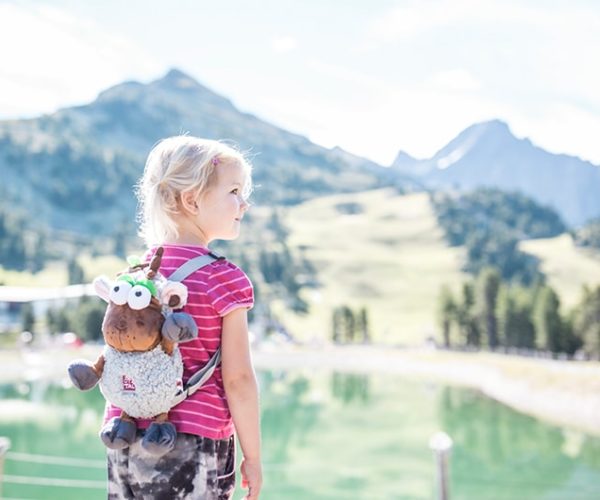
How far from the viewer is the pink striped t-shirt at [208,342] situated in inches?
95.0

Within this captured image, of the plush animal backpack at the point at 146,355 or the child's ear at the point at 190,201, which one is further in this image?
the child's ear at the point at 190,201

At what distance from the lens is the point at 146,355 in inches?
93.5

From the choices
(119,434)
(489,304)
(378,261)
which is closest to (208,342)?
(119,434)

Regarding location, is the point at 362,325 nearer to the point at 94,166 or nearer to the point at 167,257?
the point at 167,257

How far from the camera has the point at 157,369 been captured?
2359 millimetres

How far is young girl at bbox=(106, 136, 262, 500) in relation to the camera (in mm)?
2371

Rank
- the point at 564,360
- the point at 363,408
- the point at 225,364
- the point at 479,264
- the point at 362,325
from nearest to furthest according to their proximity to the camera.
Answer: the point at 225,364, the point at 363,408, the point at 564,360, the point at 362,325, the point at 479,264

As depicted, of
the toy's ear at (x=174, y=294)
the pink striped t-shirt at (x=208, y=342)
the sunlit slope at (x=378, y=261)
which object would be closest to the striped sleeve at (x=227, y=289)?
the pink striped t-shirt at (x=208, y=342)

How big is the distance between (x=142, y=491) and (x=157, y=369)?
15.7 inches

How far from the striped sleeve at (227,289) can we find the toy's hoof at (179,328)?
151mm

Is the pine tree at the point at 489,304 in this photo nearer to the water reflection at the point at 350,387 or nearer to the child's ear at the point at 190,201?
the water reflection at the point at 350,387

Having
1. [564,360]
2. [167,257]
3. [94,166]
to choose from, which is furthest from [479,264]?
[167,257]

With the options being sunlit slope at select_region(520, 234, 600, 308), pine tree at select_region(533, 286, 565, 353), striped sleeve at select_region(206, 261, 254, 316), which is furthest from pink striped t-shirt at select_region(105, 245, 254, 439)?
sunlit slope at select_region(520, 234, 600, 308)

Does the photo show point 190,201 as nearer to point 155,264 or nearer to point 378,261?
point 155,264
